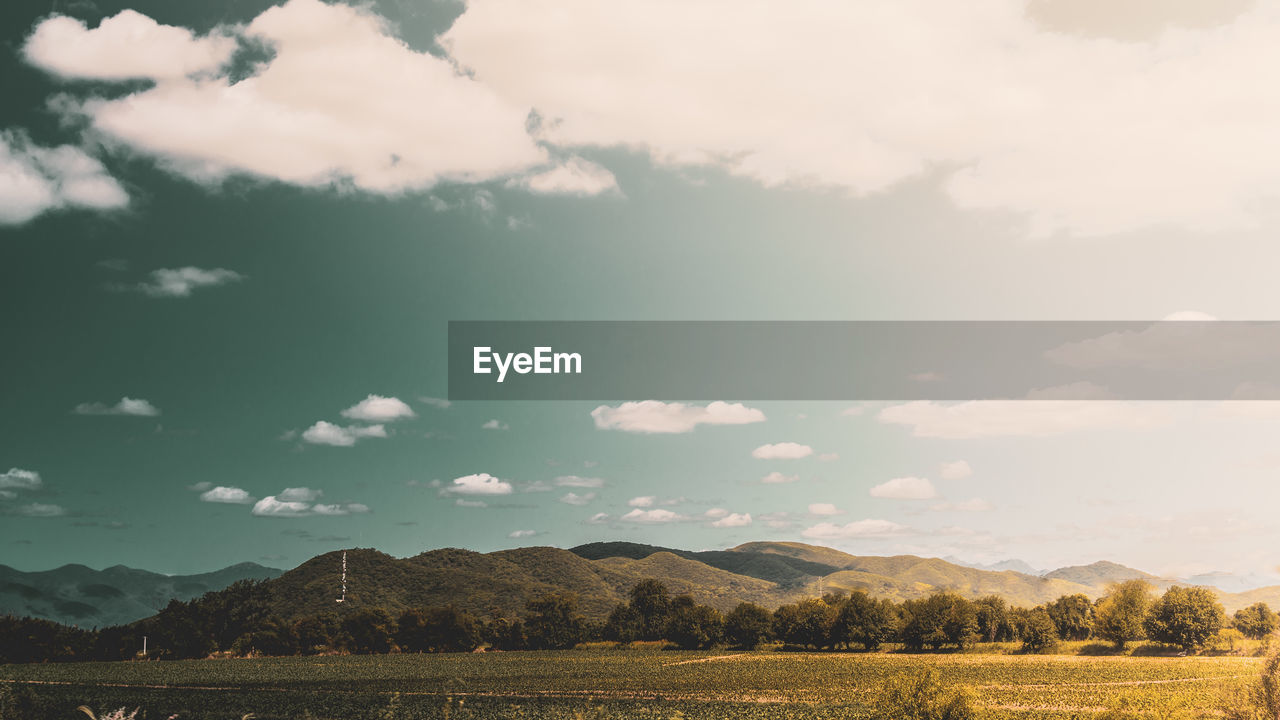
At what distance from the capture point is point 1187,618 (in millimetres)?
123812

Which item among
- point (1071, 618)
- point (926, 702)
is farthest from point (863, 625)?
point (926, 702)

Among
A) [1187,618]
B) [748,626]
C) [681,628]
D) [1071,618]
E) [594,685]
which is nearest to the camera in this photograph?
[594,685]

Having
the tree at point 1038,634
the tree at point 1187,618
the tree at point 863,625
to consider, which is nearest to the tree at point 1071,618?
the tree at point 1038,634

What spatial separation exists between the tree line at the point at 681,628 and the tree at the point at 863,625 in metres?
0.17

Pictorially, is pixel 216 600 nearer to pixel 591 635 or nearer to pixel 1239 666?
pixel 591 635

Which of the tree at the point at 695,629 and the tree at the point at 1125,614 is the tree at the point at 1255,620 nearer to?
the tree at the point at 1125,614

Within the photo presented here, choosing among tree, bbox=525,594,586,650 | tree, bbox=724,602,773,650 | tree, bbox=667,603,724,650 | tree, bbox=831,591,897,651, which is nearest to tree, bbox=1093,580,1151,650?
tree, bbox=831,591,897,651

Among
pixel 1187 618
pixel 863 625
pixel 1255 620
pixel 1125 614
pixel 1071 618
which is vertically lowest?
pixel 1071 618

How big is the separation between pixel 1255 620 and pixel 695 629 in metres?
93.9

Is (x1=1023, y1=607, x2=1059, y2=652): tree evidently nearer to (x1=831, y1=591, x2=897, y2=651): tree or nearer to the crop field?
the crop field

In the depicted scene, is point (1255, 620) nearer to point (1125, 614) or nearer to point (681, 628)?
point (1125, 614)

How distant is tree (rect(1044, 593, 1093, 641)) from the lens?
15325cm

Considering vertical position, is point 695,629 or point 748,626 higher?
point 748,626

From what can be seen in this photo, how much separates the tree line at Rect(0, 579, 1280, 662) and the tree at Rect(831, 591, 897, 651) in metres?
0.17
